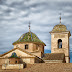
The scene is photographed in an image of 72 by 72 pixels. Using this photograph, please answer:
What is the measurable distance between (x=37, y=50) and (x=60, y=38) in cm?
607

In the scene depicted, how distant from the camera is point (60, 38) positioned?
38438 millimetres

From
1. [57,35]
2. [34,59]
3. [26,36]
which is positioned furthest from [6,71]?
[57,35]

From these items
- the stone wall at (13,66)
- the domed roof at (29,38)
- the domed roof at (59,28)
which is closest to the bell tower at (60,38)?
the domed roof at (59,28)

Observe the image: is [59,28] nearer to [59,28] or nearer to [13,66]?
[59,28]

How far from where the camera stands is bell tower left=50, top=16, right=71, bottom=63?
38081 millimetres

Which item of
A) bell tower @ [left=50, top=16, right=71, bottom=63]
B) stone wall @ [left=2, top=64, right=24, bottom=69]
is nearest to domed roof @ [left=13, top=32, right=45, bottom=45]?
bell tower @ [left=50, top=16, right=71, bottom=63]

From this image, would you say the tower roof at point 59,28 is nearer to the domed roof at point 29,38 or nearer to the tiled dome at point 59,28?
the tiled dome at point 59,28

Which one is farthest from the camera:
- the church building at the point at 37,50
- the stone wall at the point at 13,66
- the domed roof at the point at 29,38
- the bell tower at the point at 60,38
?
the bell tower at the point at 60,38

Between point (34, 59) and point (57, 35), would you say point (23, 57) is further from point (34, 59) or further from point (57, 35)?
point (57, 35)

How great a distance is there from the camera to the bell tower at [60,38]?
38.1 metres

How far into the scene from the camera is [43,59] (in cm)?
3281

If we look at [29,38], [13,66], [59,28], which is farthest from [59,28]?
[13,66]

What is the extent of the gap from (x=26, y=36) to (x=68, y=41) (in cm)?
879

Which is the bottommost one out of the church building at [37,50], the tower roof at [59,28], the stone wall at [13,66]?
the stone wall at [13,66]
